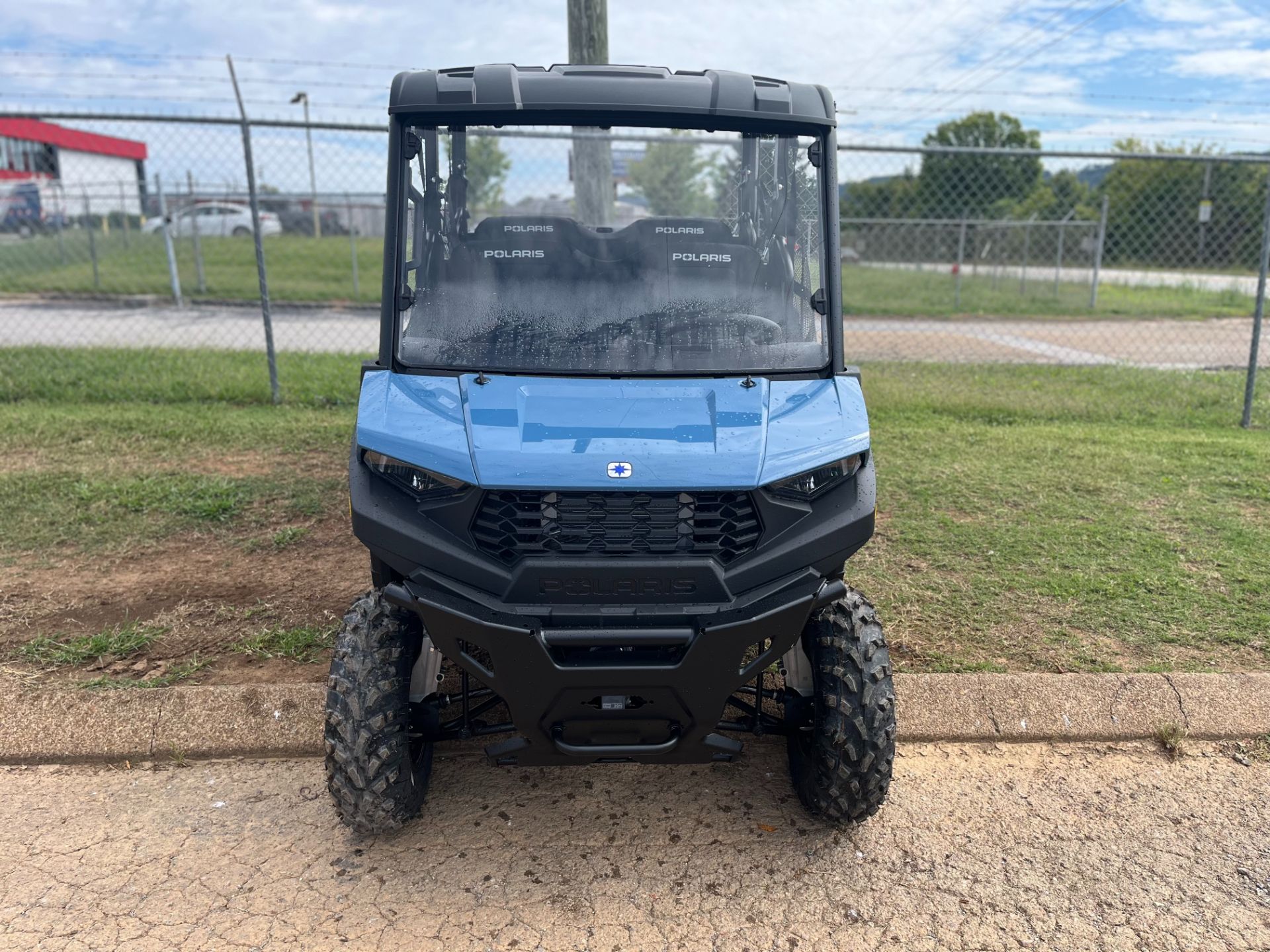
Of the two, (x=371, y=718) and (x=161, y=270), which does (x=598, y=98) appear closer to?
(x=371, y=718)

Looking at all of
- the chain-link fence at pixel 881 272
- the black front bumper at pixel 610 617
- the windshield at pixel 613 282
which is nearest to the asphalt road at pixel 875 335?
the chain-link fence at pixel 881 272

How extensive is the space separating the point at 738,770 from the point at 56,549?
146 inches

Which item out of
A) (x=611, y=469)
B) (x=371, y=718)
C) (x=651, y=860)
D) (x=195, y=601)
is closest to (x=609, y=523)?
(x=611, y=469)

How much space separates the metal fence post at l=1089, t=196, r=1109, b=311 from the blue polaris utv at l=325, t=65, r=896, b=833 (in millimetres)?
15003

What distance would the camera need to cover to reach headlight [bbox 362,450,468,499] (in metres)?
2.64

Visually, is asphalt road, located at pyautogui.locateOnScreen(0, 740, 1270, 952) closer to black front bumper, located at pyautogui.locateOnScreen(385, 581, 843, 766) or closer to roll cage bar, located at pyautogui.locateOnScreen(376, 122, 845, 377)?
black front bumper, located at pyautogui.locateOnScreen(385, 581, 843, 766)

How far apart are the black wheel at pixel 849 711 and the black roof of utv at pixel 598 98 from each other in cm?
153

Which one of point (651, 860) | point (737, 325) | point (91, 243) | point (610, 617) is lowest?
point (651, 860)

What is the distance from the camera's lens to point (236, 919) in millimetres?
2652

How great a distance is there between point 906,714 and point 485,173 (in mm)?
2781

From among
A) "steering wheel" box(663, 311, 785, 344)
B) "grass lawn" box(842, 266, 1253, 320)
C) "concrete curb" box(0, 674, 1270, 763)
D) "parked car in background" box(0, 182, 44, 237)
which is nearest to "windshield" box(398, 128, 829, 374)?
"steering wheel" box(663, 311, 785, 344)

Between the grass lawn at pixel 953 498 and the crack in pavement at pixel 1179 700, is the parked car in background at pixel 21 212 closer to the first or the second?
the grass lawn at pixel 953 498

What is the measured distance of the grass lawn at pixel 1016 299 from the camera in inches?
721

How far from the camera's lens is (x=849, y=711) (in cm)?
281
